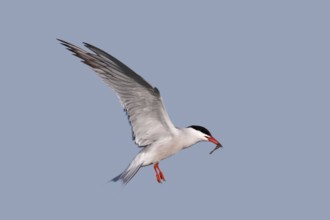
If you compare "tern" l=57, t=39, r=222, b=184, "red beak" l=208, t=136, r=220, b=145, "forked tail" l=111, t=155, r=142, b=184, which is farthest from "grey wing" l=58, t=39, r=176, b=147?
"red beak" l=208, t=136, r=220, b=145

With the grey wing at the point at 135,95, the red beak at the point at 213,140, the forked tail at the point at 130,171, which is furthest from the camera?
the red beak at the point at 213,140

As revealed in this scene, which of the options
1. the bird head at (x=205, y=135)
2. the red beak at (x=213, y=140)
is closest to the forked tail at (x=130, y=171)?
the bird head at (x=205, y=135)

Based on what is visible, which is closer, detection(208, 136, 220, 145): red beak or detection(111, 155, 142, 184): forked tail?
detection(111, 155, 142, 184): forked tail

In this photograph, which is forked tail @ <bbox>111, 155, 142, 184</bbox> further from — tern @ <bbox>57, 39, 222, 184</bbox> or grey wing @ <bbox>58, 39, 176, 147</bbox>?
grey wing @ <bbox>58, 39, 176, 147</bbox>

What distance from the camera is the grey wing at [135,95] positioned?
10.3 m

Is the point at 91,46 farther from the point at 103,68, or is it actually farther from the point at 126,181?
the point at 126,181

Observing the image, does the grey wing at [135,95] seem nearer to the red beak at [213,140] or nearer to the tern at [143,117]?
the tern at [143,117]

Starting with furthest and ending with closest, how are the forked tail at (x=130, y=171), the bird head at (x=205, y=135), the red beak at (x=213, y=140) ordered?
the red beak at (x=213, y=140)
the bird head at (x=205, y=135)
the forked tail at (x=130, y=171)

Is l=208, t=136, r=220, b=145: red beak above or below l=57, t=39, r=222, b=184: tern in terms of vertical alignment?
below

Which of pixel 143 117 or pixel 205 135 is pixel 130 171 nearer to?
pixel 143 117

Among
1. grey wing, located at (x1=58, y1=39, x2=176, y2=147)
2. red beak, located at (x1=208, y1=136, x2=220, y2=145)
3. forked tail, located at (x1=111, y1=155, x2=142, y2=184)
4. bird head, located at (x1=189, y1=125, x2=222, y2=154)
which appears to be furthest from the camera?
red beak, located at (x1=208, y1=136, x2=220, y2=145)

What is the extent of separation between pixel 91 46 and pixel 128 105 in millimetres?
1232

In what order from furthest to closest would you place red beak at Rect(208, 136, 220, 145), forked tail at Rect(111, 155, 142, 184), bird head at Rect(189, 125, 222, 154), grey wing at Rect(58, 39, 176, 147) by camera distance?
red beak at Rect(208, 136, 220, 145)
bird head at Rect(189, 125, 222, 154)
forked tail at Rect(111, 155, 142, 184)
grey wing at Rect(58, 39, 176, 147)

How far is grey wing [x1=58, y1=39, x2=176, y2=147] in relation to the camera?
10.3 metres
